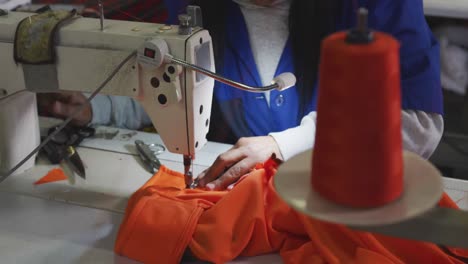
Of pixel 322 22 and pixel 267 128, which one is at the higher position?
pixel 322 22

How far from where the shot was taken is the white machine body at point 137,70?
1.00 meters

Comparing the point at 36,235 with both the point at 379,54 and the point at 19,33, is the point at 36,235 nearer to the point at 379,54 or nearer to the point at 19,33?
the point at 19,33

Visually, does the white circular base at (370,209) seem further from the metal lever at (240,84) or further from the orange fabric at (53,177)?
the orange fabric at (53,177)

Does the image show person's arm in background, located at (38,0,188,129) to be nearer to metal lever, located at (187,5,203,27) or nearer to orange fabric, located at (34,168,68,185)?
orange fabric, located at (34,168,68,185)

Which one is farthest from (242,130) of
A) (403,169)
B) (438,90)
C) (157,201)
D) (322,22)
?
(403,169)

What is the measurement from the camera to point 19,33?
1.07 metres

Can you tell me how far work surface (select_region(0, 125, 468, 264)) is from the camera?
101cm

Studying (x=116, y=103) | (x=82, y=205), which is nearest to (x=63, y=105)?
(x=116, y=103)

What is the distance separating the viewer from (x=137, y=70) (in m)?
1.03

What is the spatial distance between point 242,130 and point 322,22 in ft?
1.18

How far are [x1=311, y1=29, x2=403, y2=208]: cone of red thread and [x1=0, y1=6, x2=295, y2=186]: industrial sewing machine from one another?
507mm

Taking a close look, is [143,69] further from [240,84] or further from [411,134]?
[411,134]

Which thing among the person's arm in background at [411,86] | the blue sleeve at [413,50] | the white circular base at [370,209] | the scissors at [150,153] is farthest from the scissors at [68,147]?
the white circular base at [370,209]

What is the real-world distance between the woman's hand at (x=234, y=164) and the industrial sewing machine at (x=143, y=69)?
0.17 ft
